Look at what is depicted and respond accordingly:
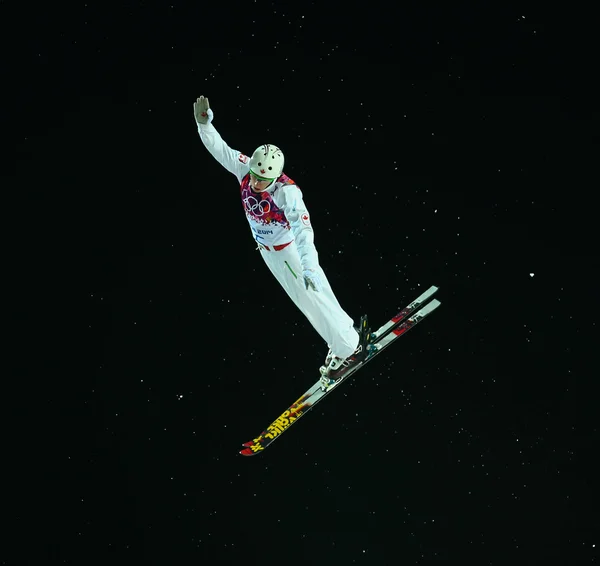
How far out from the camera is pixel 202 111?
6.94 m

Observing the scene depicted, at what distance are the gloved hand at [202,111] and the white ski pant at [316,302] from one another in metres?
0.92

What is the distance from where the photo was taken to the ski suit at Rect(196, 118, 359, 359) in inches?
271

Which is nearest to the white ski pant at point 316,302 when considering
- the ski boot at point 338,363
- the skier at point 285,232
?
the skier at point 285,232

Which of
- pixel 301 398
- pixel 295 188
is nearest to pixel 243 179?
pixel 295 188

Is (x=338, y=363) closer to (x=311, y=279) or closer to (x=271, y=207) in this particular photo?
(x=311, y=279)

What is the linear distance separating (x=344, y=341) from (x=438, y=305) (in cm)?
115

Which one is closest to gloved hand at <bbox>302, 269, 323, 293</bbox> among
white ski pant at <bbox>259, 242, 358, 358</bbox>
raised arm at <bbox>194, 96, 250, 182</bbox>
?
white ski pant at <bbox>259, 242, 358, 358</bbox>

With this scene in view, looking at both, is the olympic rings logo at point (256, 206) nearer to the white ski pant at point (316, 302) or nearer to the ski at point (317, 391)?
the white ski pant at point (316, 302)

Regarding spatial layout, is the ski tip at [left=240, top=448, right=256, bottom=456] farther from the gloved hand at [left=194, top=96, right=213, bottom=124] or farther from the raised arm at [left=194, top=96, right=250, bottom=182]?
the gloved hand at [left=194, top=96, right=213, bottom=124]

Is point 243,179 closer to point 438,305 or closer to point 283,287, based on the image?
point 283,287

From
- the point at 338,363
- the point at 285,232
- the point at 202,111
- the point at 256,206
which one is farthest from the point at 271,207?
the point at 338,363

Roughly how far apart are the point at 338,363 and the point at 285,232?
1.16 m

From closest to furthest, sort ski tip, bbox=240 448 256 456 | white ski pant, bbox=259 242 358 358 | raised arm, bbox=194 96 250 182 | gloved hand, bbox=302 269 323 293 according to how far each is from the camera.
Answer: gloved hand, bbox=302 269 323 293, raised arm, bbox=194 96 250 182, white ski pant, bbox=259 242 358 358, ski tip, bbox=240 448 256 456

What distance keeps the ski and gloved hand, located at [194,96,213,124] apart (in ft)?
6.63
